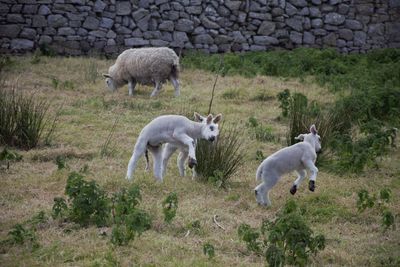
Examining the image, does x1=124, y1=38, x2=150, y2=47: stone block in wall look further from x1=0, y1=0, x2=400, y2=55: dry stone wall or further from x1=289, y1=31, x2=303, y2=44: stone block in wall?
x1=289, y1=31, x2=303, y2=44: stone block in wall

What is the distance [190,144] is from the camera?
7.74 metres

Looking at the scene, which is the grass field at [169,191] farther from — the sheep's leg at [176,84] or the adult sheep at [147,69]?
the adult sheep at [147,69]

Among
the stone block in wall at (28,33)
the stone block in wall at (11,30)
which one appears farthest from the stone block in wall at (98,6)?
the stone block in wall at (11,30)

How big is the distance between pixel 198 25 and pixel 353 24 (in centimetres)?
406

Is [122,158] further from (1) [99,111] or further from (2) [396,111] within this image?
(2) [396,111]

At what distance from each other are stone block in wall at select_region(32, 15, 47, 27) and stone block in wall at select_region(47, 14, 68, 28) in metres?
0.10

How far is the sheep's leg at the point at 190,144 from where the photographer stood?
7.57 metres

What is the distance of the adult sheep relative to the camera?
13727 mm

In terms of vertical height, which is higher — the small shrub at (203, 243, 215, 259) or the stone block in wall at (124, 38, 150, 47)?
the small shrub at (203, 243, 215, 259)

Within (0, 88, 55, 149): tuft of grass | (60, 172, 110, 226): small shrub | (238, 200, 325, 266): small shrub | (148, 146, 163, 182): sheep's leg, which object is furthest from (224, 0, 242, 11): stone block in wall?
(238, 200, 325, 266): small shrub

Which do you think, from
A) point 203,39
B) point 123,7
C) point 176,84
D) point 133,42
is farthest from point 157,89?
point 203,39

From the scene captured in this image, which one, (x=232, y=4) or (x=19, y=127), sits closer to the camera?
(x=19, y=127)

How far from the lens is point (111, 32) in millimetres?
18156

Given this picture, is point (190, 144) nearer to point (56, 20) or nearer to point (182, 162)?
point (182, 162)
